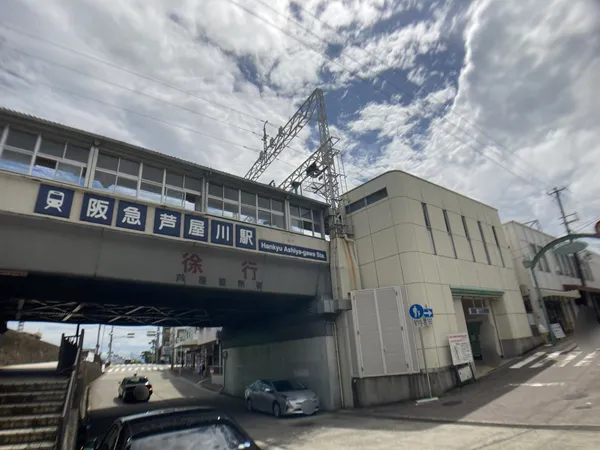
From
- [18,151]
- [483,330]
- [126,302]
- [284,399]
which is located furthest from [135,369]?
[483,330]

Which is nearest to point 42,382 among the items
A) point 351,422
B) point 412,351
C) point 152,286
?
point 152,286

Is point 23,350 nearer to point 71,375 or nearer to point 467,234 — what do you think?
point 71,375

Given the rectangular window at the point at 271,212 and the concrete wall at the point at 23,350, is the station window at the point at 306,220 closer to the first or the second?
the rectangular window at the point at 271,212

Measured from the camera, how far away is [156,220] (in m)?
12.1

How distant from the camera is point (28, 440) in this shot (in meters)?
8.11

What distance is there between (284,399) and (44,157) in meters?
13.0

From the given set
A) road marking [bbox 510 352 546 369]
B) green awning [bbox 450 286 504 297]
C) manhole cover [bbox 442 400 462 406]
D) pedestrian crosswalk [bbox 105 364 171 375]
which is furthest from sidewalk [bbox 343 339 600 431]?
pedestrian crosswalk [bbox 105 364 171 375]

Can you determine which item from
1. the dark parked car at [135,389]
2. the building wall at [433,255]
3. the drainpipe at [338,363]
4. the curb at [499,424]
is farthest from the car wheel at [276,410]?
the dark parked car at [135,389]

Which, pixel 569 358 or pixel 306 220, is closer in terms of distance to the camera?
pixel 569 358

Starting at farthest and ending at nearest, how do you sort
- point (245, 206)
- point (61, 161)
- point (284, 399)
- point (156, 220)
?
point (245, 206) < point (284, 399) < point (156, 220) < point (61, 161)

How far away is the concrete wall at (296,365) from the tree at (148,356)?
285 ft

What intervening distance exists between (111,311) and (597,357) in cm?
2723

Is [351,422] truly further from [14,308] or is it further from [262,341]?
[14,308]

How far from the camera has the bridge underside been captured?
12508 millimetres
